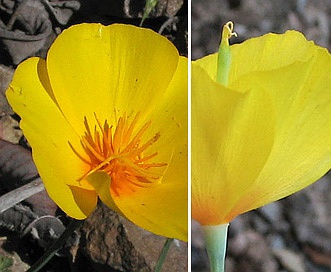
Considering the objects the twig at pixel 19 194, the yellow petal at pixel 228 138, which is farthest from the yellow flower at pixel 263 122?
the twig at pixel 19 194

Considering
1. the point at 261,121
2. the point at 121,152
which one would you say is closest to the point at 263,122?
the point at 261,121

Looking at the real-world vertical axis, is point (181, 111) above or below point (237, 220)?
above

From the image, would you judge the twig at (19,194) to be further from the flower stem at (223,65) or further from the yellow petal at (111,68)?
the flower stem at (223,65)

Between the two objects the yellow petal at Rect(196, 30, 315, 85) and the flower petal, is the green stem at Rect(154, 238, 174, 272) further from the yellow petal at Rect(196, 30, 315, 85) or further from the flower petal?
the yellow petal at Rect(196, 30, 315, 85)

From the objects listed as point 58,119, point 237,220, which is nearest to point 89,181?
point 58,119

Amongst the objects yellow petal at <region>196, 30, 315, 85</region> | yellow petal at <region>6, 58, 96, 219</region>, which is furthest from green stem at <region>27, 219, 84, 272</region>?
yellow petal at <region>196, 30, 315, 85</region>

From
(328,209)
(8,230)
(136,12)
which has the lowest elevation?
(328,209)

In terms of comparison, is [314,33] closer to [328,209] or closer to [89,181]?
[328,209]
